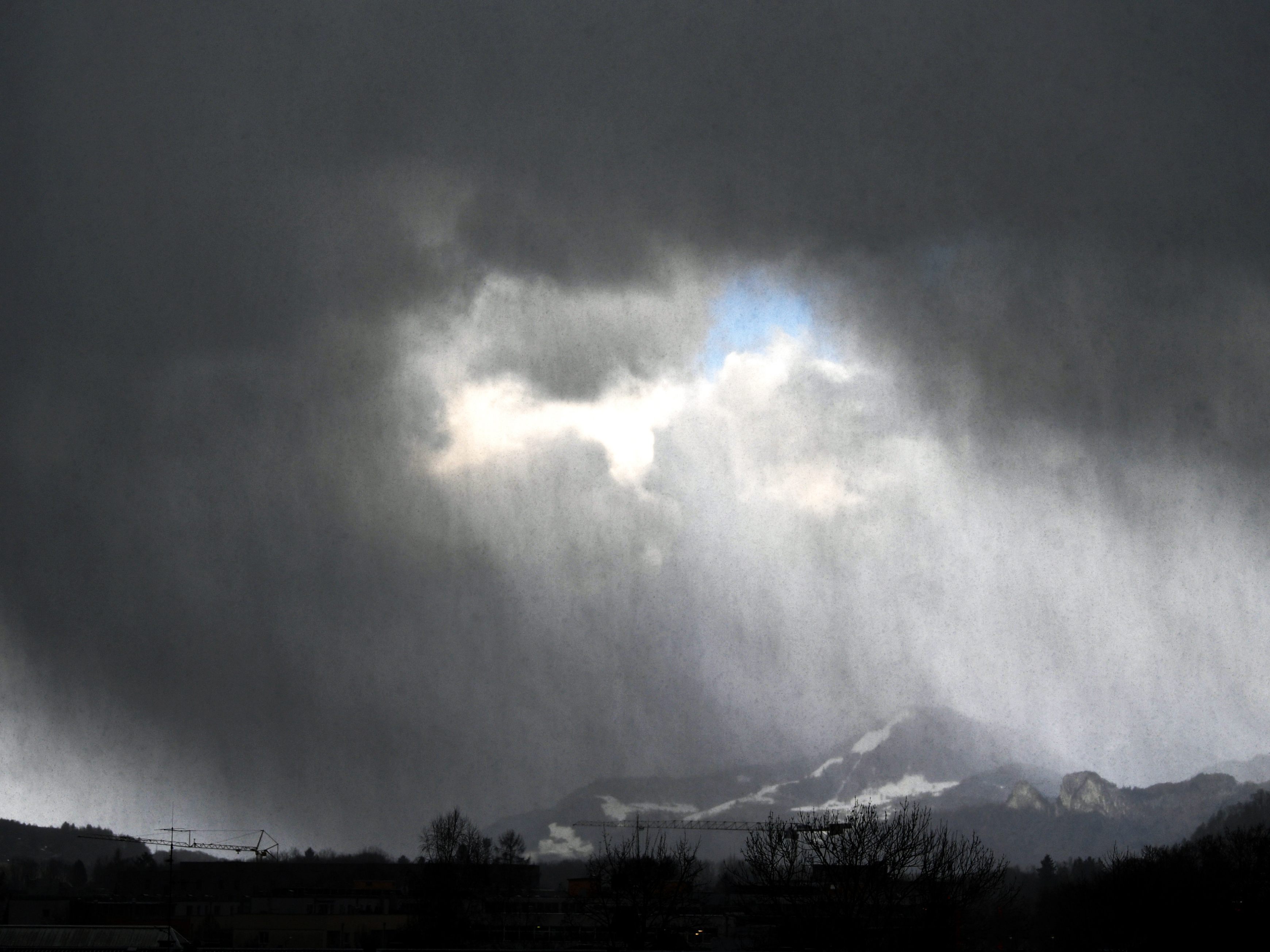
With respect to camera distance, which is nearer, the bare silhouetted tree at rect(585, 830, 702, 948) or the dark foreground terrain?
the dark foreground terrain

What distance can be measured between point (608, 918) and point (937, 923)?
1758 inches

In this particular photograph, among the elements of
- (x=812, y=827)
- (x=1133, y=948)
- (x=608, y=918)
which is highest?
(x=812, y=827)

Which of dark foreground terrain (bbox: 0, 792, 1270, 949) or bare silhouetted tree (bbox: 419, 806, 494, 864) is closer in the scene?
dark foreground terrain (bbox: 0, 792, 1270, 949)

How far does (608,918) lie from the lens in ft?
350

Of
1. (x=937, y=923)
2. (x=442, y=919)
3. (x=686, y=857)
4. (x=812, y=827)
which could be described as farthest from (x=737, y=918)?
(x=937, y=923)

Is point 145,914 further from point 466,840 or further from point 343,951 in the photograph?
point 343,951

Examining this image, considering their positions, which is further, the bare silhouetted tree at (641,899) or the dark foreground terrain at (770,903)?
the bare silhouetted tree at (641,899)

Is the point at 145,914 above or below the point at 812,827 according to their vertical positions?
below

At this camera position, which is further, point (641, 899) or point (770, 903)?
point (641, 899)

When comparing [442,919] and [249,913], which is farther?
[249,913]

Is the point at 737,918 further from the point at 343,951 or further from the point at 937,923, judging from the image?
the point at 937,923

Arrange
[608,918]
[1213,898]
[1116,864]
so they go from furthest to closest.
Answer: [1116,864], [1213,898], [608,918]

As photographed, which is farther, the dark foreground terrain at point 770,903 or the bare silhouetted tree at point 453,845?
the bare silhouetted tree at point 453,845

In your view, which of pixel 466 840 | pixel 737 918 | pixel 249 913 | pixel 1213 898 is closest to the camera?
pixel 1213 898
